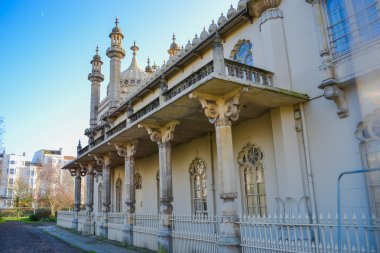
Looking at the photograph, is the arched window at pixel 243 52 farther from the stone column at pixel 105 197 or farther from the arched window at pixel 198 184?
the stone column at pixel 105 197

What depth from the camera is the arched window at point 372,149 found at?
7152mm

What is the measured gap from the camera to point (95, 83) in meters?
24.7

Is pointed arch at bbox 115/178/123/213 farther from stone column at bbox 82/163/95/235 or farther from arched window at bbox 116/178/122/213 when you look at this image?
stone column at bbox 82/163/95/235

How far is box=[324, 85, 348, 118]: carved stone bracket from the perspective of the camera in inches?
301

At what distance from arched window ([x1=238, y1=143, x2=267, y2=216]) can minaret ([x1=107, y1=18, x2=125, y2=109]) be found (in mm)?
11962

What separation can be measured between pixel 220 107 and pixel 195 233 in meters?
3.60

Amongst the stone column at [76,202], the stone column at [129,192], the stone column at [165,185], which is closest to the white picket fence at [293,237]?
Answer: the stone column at [165,185]

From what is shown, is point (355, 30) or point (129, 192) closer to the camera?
point (355, 30)

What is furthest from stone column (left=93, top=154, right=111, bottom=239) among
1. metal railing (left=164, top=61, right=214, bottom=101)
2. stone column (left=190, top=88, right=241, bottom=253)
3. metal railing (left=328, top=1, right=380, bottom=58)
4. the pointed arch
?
metal railing (left=328, top=1, right=380, bottom=58)

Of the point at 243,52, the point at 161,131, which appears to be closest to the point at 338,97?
the point at 243,52

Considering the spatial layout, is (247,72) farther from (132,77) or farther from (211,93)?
(132,77)

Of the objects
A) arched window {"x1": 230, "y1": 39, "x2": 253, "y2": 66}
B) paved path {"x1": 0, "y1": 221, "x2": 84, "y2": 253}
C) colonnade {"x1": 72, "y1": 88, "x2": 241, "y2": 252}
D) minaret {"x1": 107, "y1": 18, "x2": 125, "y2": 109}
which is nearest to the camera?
colonnade {"x1": 72, "y1": 88, "x2": 241, "y2": 252}

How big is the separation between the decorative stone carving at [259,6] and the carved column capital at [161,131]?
14.9ft

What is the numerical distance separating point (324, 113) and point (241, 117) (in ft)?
9.83
